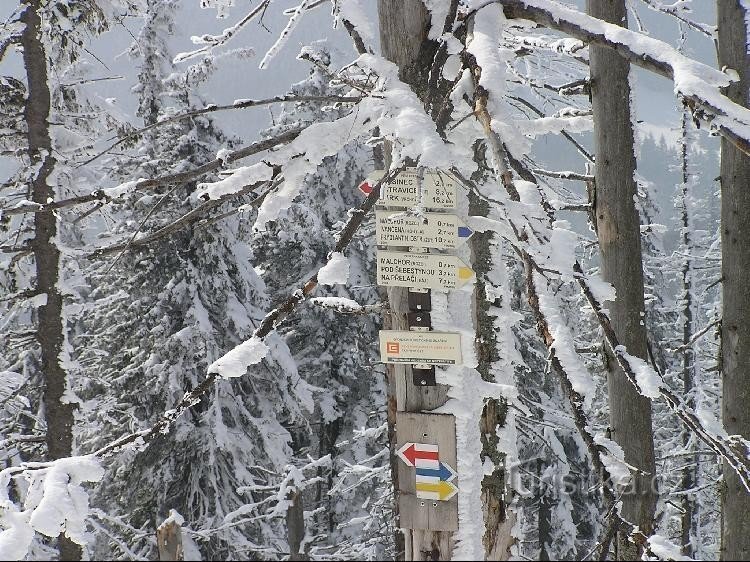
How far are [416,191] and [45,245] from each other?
578 cm

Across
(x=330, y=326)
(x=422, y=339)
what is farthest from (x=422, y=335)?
(x=330, y=326)

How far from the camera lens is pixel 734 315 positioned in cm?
471

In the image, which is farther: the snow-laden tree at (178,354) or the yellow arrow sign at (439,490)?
the snow-laden tree at (178,354)

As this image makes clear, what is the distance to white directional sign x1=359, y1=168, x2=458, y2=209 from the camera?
8.91 feet

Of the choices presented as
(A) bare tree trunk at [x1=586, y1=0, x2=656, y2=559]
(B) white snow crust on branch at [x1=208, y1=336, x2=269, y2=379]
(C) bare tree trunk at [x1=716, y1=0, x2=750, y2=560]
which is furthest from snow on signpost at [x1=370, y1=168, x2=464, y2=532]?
(C) bare tree trunk at [x1=716, y1=0, x2=750, y2=560]

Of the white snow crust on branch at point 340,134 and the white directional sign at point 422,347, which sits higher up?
the white snow crust on branch at point 340,134

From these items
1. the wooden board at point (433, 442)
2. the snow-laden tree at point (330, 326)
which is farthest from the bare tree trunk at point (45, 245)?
the snow-laden tree at point (330, 326)

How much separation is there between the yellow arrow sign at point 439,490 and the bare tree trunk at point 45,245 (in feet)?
19.0

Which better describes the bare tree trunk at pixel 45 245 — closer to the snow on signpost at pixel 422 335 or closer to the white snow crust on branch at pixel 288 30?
the white snow crust on branch at pixel 288 30

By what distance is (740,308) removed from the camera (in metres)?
4.68

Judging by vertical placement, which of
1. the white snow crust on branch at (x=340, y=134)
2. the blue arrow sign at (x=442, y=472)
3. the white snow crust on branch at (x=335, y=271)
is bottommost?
the blue arrow sign at (x=442, y=472)

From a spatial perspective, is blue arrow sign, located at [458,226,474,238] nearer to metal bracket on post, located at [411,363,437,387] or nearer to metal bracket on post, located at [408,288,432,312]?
metal bracket on post, located at [408,288,432,312]

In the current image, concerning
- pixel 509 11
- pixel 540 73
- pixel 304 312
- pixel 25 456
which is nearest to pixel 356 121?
pixel 509 11

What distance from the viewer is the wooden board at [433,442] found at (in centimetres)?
280
